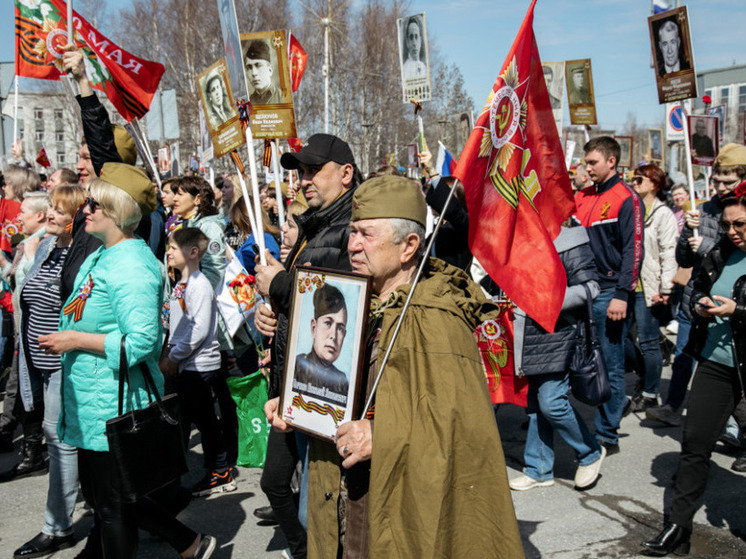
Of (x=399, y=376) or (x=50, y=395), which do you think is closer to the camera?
(x=399, y=376)

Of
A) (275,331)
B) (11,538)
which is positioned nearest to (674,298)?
(275,331)

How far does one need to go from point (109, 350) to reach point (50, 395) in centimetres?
118

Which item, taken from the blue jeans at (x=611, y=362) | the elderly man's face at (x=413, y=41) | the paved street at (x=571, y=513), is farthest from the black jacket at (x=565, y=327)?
the elderly man's face at (x=413, y=41)

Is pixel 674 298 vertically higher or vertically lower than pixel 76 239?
lower

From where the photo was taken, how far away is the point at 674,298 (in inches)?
280

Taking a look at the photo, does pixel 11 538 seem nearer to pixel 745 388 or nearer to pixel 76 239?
pixel 76 239

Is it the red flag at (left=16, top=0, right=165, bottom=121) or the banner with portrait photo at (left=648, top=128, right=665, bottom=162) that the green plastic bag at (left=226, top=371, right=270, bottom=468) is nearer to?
the red flag at (left=16, top=0, right=165, bottom=121)

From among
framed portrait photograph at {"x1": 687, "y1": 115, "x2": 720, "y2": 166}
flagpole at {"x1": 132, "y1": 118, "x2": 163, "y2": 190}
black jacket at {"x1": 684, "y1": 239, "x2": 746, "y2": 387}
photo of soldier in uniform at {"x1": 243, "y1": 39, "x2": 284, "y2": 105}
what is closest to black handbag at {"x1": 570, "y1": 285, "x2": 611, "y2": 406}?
black jacket at {"x1": 684, "y1": 239, "x2": 746, "y2": 387}

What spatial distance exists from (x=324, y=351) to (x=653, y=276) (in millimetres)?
5508

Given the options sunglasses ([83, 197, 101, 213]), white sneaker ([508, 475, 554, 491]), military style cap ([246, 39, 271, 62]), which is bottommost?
white sneaker ([508, 475, 554, 491])

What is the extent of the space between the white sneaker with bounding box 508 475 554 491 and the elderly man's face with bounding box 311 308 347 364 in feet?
9.96

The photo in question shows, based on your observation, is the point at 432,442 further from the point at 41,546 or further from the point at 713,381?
the point at 41,546

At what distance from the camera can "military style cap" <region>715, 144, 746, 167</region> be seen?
504cm

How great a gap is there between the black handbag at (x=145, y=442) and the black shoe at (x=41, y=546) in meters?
1.21
